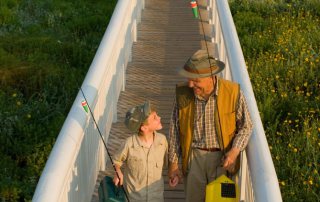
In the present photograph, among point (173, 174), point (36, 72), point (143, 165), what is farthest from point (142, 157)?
point (36, 72)

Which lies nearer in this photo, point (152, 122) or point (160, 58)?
point (152, 122)

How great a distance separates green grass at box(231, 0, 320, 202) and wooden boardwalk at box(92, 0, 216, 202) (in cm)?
120

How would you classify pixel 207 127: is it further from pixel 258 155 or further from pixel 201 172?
pixel 258 155

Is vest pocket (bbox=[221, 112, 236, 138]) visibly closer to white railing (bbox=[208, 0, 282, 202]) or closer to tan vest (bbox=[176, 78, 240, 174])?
tan vest (bbox=[176, 78, 240, 174])

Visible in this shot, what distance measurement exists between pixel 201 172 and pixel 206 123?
0.39 m

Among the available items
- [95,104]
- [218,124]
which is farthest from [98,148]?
[218,124]

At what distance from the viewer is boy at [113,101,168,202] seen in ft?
16.1

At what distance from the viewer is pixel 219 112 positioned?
5.02 metres

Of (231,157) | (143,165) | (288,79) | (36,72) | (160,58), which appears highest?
(231,157)

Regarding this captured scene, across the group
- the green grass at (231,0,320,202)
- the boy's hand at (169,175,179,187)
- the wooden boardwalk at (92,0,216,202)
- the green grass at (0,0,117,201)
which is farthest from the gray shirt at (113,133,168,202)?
the green grass at (0,0,117,201)

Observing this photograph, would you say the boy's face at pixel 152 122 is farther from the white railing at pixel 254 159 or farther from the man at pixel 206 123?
the white railing at pixel 254 159

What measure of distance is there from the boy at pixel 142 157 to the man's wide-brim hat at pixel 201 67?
36 cm

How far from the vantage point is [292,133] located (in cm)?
955

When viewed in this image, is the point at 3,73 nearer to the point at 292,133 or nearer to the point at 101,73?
the point at 292,133
